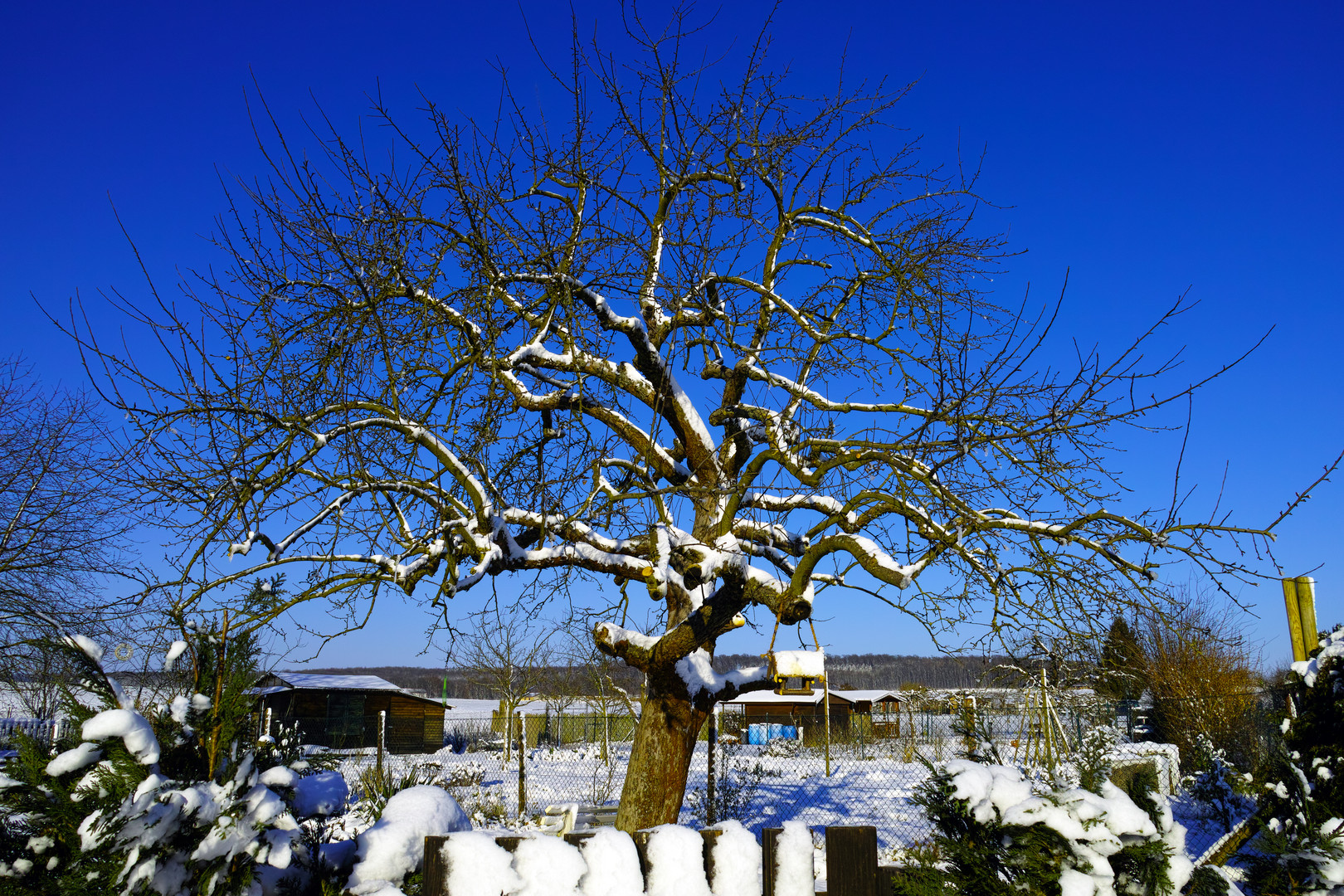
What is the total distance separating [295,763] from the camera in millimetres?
2859

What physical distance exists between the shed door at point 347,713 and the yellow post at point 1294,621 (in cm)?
2957

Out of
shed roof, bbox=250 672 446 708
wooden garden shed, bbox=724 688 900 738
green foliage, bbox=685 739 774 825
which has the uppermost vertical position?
shed roof, bbox=250 672 446 708

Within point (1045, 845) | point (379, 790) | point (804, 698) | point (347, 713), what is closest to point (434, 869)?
point (1045, 845)

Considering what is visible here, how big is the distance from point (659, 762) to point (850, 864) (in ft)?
12.1

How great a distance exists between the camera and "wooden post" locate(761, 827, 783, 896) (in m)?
2.79

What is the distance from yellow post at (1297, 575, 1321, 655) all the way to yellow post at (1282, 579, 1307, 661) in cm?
1

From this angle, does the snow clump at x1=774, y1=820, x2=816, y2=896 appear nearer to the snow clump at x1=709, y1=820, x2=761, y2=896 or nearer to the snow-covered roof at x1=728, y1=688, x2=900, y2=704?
the snow clump at x1=709, y1=820, x2=761, y2=896

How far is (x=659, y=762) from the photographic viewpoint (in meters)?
6.29

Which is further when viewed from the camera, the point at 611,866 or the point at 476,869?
the point at 611,866

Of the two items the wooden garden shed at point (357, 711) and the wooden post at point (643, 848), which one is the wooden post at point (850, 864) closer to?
the wooden post at point (643, 848)

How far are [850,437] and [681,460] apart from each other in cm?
216

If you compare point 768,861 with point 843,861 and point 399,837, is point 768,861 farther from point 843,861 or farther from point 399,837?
point 399,837

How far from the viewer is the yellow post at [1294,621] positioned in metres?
5.44

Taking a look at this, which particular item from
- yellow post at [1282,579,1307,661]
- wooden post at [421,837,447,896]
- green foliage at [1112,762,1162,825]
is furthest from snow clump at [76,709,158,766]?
yellow post at [1282,579,1307,661]
